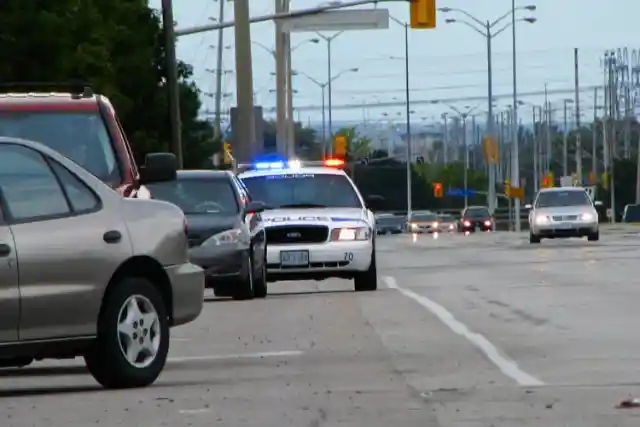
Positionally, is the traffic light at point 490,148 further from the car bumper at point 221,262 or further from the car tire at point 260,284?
the car bumper at point 221,262

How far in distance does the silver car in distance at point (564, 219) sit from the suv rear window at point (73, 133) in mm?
33456

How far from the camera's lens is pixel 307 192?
27.1m

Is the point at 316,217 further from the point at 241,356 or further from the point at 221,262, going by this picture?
the point at 241,356

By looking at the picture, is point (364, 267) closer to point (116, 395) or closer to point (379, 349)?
point (379, 349)

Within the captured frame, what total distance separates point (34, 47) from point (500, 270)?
12.3m

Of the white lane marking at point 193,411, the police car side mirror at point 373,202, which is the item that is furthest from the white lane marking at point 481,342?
the police car side mirror at point 373,202

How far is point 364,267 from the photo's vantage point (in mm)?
26000

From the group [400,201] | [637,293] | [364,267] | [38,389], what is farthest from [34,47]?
[400,201]

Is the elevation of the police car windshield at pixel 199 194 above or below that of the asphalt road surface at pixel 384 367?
above

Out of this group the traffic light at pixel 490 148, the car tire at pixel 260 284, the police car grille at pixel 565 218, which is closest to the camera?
the car tire at pixel 260 284

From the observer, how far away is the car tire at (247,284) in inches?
964

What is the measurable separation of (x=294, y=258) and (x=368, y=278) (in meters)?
0.96

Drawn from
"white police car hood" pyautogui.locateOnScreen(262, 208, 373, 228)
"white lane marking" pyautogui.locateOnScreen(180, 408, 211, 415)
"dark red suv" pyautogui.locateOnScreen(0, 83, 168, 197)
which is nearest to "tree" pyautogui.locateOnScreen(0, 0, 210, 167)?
"white police car hood" pyautogui.locateOnScreen(262, 208, 373, 228)

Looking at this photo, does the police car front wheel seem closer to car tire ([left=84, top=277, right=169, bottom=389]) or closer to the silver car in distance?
car tire ([left=84, top=277, right=169, bottom=389])
